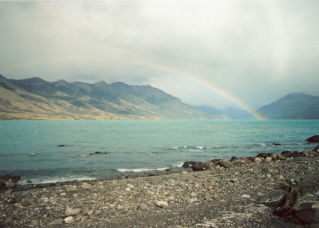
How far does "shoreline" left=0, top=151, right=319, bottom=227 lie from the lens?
360 inches

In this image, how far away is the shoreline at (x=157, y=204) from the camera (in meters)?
9.14

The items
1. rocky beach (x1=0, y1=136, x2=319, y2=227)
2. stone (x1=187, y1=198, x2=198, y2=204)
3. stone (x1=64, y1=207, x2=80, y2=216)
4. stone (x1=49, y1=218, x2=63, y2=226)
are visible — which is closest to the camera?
rocky beach (x1=0, y1=136, x2=319, y2=227)

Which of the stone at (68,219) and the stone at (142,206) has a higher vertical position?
the stone at (142,206)

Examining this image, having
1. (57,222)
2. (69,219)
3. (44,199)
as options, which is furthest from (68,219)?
(44,199)

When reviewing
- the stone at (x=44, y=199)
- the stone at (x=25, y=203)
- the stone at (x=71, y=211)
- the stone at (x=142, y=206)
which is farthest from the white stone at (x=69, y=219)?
the stone at (x=25, y=203)

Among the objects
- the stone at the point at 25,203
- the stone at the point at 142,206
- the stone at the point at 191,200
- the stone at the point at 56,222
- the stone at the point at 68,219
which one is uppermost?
the stone at the point at 191,200

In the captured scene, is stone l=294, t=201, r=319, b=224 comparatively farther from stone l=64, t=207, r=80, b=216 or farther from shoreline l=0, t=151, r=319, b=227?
stone l=64, t=207, r=80, b=216

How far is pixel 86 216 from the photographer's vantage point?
10.1 meters

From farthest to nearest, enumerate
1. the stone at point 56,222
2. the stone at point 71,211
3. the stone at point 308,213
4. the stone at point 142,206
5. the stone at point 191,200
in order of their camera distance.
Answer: the stone at point 191,200
the stone at point 142,206
the stone at point 71,211
the stone at point 56,222
the stone at point 308,213

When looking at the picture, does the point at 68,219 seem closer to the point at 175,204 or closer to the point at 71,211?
the point at 71,211

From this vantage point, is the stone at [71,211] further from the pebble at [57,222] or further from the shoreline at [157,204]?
the pebble at [57,222]

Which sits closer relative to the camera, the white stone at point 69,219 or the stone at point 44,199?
the white stone at point 69,219

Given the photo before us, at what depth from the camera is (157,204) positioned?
36.7 ft

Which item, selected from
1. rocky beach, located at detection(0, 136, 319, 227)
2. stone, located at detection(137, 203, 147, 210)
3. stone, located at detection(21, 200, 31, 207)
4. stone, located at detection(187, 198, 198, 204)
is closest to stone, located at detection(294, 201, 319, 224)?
rocky beach, located at detection(0, 136, 319, 227)
